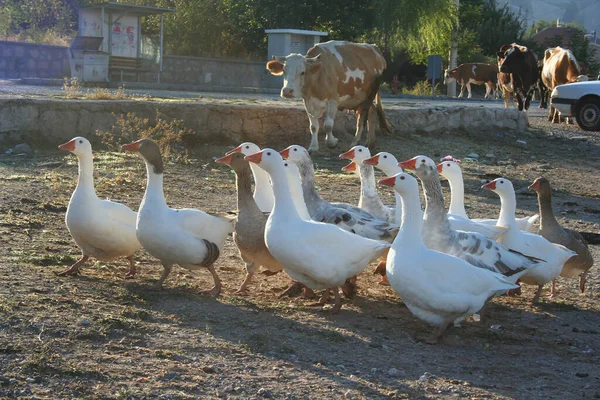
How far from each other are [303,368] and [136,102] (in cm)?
915

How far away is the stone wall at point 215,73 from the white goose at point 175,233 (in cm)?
2089

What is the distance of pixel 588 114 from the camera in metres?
20.4

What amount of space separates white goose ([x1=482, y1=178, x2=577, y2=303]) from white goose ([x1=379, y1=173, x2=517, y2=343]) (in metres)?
0.92

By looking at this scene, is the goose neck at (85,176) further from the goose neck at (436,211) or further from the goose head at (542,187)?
the goose head at (542,187)

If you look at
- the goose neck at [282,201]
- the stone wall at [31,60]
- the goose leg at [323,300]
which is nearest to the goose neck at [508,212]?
the goose leg at [323,300]

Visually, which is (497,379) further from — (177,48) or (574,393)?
(177,48)

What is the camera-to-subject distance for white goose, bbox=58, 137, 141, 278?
6293mm

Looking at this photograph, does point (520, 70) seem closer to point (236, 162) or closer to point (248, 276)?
point (236, 162)

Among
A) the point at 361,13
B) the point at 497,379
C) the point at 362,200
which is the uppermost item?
the point at 361,13

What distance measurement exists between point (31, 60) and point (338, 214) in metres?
21.7

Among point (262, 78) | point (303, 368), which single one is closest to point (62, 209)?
point (303, 368)

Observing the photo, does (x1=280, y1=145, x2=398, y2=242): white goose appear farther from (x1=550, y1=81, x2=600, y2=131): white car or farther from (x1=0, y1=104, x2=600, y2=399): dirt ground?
(x1=550, y1=81, x2=600, y2=131): white car

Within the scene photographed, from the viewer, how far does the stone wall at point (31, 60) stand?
2580 centimetres

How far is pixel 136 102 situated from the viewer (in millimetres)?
13016
